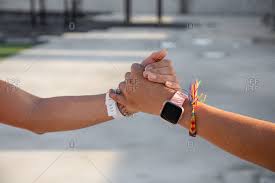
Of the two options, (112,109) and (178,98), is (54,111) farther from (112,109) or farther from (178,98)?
(178,98)

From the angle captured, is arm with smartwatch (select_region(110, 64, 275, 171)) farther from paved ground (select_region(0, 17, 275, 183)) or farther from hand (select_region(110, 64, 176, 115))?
paved ground (select_region(0, 17, 275, 183))

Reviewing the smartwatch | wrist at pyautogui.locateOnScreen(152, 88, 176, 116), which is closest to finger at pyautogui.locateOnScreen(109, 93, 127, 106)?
wrist at pyautogui.locateOnScreen(152, 88, 176, 116)

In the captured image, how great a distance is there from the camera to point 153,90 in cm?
205

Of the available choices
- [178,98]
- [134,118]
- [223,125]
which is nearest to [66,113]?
[178,98]

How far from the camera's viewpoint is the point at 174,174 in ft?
12.0

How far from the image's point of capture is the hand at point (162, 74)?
6.78 ft

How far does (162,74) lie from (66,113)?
2.04 feet

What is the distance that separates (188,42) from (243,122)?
Answer: 9.81 m

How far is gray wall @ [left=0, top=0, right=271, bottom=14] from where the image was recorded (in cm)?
2142

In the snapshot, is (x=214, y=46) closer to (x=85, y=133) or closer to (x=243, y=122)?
(x=85, y=133)

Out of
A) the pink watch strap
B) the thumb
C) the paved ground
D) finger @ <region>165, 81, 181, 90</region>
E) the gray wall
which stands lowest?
the paved ground

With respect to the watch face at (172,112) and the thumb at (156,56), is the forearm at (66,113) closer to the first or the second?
the thumb at (156,56)

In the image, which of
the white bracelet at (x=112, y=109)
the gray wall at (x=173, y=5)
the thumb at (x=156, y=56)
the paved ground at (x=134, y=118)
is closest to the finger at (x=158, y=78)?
the thumb at (x=156, y=56)

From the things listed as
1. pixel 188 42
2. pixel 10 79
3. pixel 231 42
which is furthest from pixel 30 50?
pixel 231 42
